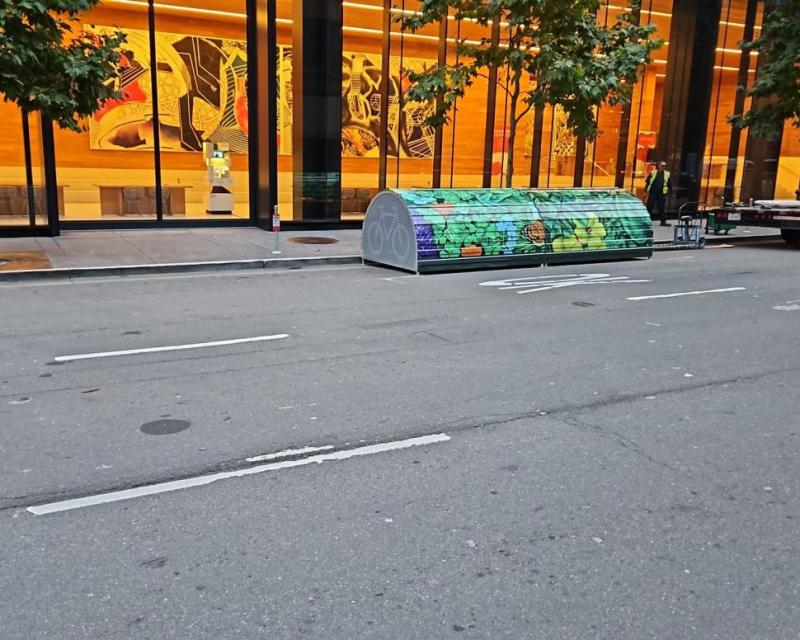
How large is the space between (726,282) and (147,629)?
11.7m

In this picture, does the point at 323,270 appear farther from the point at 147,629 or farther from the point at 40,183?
the point at 147,629

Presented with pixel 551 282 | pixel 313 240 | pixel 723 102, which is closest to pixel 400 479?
pixel 551 282

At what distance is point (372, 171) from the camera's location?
1956cm

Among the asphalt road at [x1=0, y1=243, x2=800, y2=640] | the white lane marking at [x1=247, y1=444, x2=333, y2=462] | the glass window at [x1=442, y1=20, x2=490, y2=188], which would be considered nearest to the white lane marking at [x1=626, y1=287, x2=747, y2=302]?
the asphalt road at [x1=0, y1=243, x2=800, y2=640]

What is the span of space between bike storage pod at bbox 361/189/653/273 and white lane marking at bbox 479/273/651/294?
1.16 meters

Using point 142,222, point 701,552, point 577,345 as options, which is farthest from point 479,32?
point 701,552

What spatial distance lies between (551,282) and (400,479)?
8090mm

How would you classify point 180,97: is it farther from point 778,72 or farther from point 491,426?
point 778,72

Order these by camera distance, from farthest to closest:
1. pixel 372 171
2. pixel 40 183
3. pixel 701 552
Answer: pixel 372 171
pixel 40 183
pixel 701 552

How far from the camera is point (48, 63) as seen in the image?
36.2 ft

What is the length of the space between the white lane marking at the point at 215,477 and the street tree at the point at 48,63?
26.8 feet

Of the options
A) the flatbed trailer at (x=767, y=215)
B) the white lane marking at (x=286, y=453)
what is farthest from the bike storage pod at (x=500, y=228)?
the white lane marking at (x=286, y=453)

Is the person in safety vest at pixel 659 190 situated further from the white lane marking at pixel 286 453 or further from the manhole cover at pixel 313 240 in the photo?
the white lane marking at pixel 286 453

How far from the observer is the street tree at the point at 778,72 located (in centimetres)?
1992
